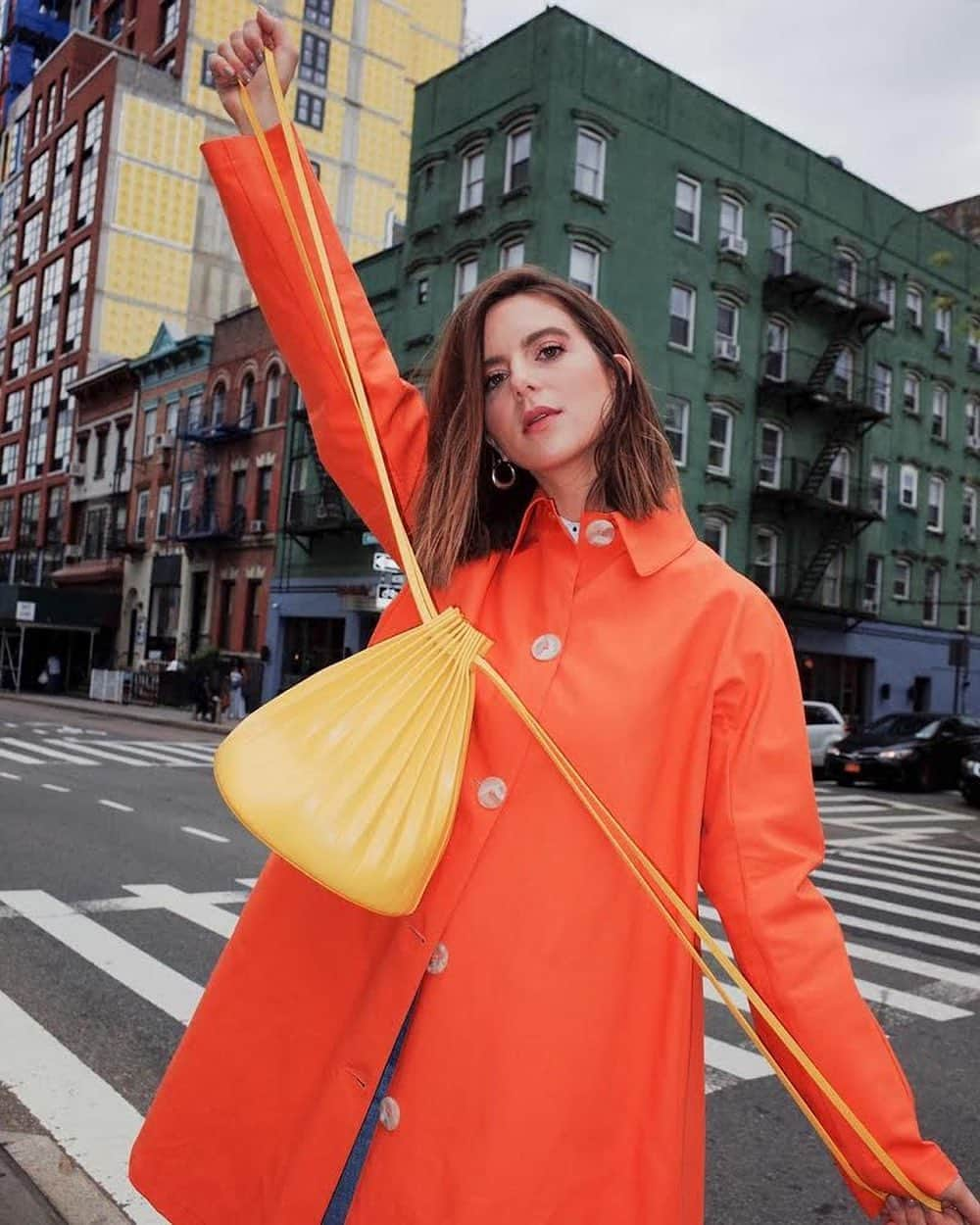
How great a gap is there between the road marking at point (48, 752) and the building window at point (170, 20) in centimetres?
4066

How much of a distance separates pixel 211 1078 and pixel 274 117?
168 cm

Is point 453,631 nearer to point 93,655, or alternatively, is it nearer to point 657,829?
point 657,829

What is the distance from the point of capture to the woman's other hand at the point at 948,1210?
1508 millimetres

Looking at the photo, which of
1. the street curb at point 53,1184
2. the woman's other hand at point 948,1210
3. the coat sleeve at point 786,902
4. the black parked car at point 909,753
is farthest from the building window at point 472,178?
the woman's other hand at point 948,1210

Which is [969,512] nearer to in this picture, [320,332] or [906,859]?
[906,859]

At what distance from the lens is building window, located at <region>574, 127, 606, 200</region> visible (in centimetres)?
2716

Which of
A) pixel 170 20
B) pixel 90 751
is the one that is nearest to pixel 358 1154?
pixel 90 751

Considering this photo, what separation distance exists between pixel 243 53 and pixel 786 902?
172 cm

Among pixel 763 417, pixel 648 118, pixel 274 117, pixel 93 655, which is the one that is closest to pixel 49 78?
pixel 93 655

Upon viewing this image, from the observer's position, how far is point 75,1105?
4105 mm

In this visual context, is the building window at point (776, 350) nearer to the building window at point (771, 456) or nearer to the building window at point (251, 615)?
the building window at point (771, 456)

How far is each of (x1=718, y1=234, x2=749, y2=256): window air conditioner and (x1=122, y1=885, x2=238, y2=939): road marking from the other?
2671 centimetres

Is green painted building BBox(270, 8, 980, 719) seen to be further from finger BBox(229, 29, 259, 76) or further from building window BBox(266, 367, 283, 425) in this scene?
finger BBox(229, 29, 259, 76)

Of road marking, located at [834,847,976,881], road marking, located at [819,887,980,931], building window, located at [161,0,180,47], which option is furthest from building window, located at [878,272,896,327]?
building window, located at [161,0,180,47]
